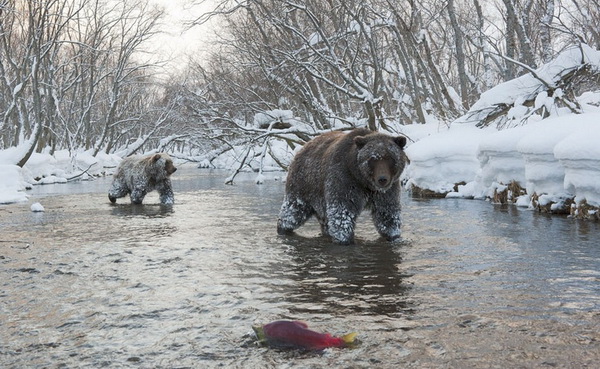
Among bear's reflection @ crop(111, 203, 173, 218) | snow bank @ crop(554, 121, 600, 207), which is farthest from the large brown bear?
bear's reflection @ crop(111, 203, 173, 218)

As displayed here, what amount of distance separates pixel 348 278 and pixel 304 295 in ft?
2.31

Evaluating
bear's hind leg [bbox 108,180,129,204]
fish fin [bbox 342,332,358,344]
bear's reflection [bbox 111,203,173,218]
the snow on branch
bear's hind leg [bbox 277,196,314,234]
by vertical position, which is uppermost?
the snow on branch

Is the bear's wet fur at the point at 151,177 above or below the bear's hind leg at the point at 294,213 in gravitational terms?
above

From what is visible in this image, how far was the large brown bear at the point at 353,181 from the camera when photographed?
6.55 metres

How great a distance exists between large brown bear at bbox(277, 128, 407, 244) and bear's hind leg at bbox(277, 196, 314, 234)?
120 mm

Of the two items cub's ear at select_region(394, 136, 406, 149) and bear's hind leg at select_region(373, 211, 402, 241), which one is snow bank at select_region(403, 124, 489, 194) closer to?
bear's hind leg at select_region(373, 211, 402, 241)

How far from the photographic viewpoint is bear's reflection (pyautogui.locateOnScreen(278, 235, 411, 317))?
14.3 ft

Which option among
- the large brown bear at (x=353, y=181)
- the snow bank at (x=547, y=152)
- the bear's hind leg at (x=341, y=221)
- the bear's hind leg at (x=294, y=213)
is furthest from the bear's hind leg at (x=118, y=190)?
the snow bank at (x=547, y=152)

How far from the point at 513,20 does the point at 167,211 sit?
452 inches

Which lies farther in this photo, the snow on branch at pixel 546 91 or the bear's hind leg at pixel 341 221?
the snow on branch at pixel 546 91

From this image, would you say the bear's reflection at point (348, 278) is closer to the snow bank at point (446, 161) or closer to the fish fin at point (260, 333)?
the fish fin at point (260, 333)

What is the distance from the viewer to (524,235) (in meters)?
7.55

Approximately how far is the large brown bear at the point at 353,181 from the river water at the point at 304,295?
0.33m

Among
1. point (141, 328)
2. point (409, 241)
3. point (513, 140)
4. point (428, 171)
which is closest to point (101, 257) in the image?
point (141, 328)
